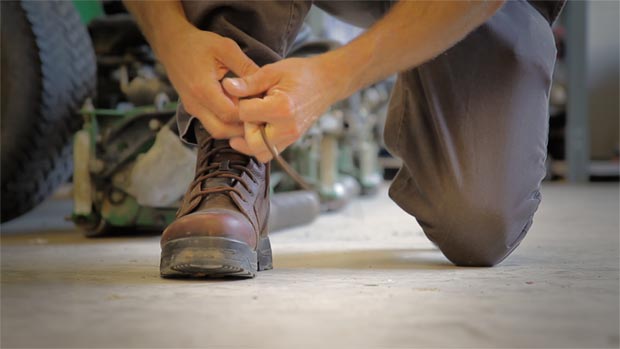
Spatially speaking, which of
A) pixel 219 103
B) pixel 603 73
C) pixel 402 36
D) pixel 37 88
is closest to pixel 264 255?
pixel 219 103

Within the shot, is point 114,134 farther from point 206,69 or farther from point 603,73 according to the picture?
point 603,73

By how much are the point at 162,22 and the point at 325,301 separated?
0.52 metres

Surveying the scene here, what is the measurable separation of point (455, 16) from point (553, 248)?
79 centimetres

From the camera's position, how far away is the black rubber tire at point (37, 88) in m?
2.13

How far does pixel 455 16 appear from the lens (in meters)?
1.02

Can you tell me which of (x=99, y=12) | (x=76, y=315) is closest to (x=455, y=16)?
(x=76, y=315)

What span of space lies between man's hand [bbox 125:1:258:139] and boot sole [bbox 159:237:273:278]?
16 centimetres

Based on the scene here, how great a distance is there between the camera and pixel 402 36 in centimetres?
102

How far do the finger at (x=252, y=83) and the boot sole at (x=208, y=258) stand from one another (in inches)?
8.4

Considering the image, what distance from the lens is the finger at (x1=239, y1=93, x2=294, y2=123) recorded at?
98cm

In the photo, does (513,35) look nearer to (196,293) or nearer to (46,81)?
(196,293)

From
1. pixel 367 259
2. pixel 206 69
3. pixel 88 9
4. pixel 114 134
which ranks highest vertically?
pixel 88 9

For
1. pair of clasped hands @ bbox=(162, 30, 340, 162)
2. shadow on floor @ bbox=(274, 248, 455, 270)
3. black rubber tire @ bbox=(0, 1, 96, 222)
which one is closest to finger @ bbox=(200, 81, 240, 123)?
pair of clasped hands @ bbox=(162, 30, 340, 162)

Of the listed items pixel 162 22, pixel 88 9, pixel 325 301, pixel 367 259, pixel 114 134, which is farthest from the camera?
pixel 88 9
